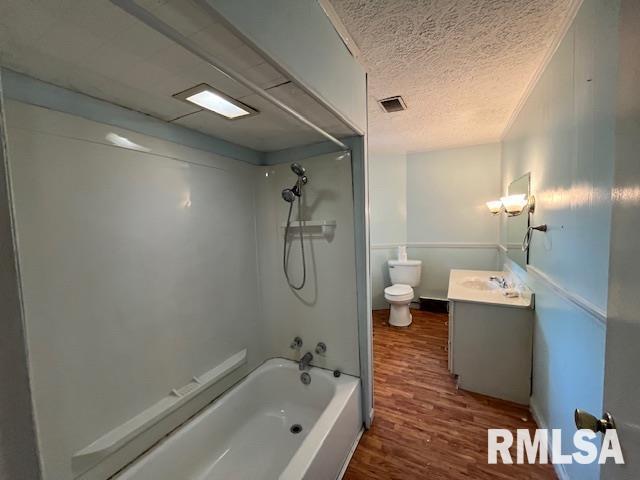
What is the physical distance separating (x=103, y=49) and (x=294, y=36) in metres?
0.66

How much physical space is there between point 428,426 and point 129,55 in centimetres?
255

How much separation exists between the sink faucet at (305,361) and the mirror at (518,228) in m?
1.86

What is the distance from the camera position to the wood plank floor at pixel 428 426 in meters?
1.48

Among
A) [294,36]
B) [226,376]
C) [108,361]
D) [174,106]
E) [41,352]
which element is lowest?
[226,376]

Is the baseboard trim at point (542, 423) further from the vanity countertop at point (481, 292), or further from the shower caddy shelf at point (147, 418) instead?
the shower caddy shelf at point (147, 418)

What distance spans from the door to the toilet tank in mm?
2955

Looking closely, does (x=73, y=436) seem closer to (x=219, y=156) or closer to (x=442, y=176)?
(x=219, y=156)

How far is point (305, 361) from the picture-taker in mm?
1956

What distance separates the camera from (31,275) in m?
0.98

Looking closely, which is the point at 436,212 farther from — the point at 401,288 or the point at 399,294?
the point at 399,294

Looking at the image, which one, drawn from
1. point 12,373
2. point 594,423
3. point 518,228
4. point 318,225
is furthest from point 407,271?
point 12,373

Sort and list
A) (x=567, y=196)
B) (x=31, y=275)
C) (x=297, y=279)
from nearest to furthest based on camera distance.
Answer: (x=31, y=275) → (x=567, y=196) → (x=297, y=279)

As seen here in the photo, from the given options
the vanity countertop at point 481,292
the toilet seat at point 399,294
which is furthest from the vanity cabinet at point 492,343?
the toilet seat at point 399,294

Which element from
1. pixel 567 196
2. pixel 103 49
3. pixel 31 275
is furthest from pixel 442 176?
pixel 31 275
